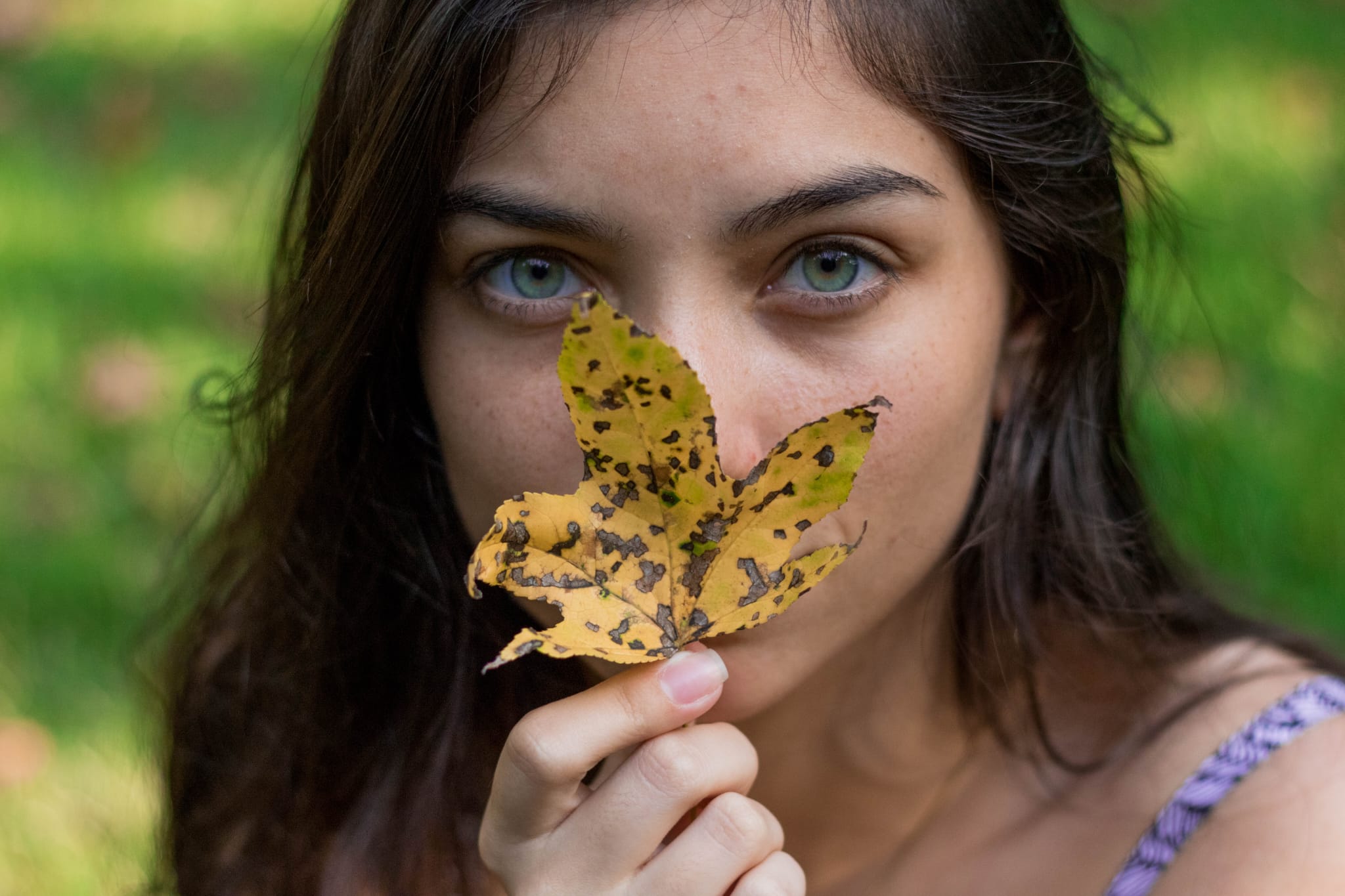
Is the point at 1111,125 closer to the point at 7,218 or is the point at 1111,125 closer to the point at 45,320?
the point at 45,320

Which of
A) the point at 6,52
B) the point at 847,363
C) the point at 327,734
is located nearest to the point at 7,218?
the point at 6,52

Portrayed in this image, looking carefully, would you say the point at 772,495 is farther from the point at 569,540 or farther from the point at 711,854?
the point at 711,854

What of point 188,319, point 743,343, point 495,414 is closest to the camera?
point 743,343

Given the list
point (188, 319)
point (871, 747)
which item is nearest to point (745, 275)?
point (871, 747)

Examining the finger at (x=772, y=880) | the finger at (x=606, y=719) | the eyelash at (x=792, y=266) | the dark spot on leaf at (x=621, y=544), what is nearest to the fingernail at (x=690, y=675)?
the finger at (x=606, y=719)

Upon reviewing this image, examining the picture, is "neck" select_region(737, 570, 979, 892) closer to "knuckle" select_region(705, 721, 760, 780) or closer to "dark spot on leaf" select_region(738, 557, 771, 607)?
"knuckle" select_region(705, 721, 760, 780)

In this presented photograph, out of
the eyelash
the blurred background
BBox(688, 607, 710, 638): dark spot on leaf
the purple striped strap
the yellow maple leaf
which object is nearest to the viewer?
A: the yellow maple leaf

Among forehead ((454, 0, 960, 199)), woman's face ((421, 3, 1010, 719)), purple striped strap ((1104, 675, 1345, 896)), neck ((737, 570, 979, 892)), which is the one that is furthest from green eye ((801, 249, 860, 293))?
purple striped strap ((1104, 675, 1345, 896))
